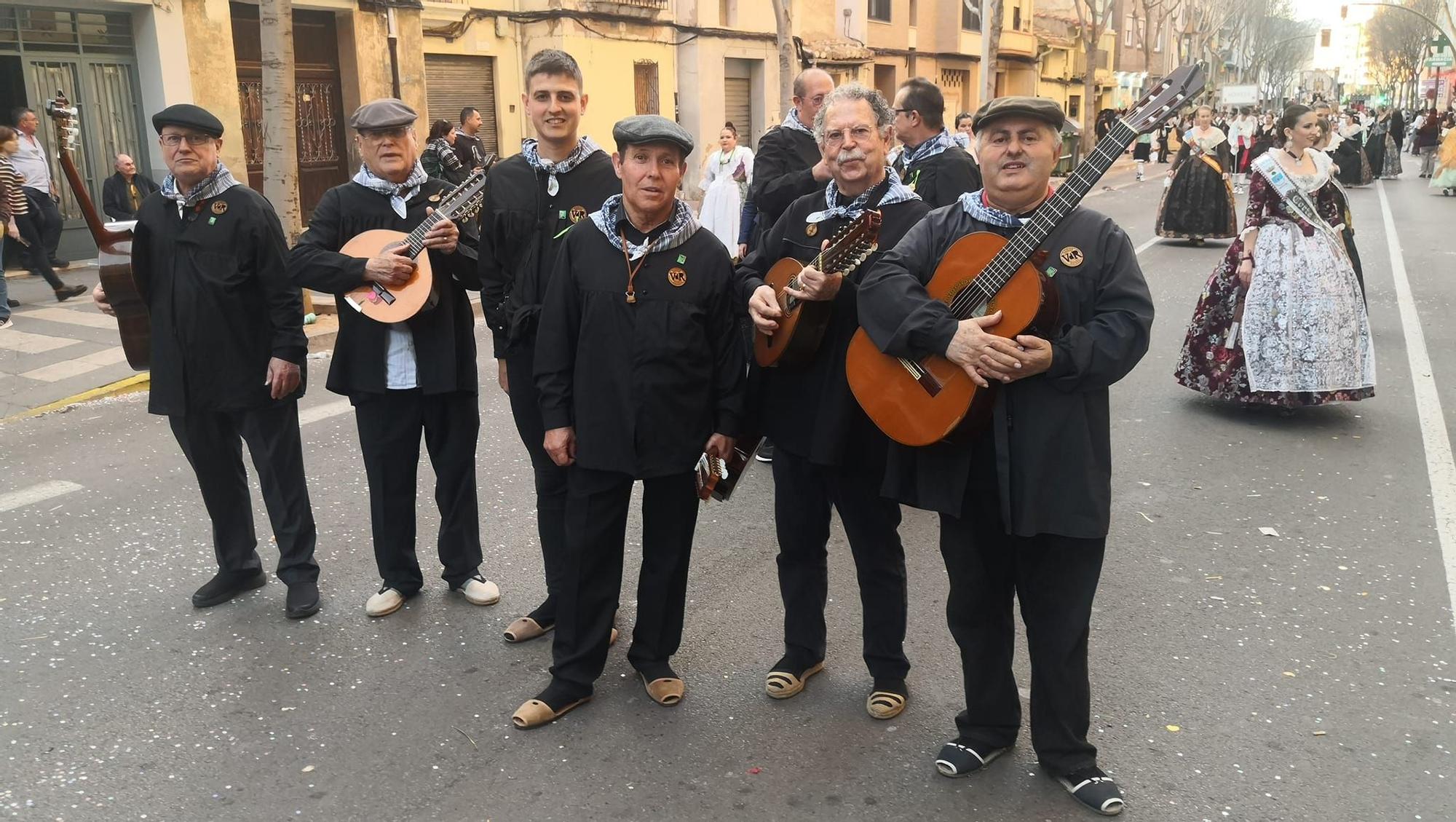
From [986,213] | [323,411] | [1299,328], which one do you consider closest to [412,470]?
[986,213]

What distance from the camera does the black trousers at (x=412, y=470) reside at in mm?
4449

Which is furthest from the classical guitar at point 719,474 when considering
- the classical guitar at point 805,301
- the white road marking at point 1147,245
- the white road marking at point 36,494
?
the white road marking at point 1147,245

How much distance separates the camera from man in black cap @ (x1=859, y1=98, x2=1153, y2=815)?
3.01 meters

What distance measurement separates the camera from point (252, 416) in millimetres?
4582

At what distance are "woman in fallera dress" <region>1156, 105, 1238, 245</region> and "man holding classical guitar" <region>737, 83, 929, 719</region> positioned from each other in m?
14.1

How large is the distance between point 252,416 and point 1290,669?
3.91m

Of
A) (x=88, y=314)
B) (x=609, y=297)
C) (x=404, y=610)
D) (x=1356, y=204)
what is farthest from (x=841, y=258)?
(x=1356, y=204)

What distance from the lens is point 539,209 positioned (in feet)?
13.5

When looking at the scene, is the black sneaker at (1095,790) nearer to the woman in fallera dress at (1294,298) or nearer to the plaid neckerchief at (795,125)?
the plaid neckerchief at (795,125)

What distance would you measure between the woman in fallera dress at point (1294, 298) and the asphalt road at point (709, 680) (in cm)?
101

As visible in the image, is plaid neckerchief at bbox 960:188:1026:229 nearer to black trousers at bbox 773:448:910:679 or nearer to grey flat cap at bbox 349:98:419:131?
black trousers at bbox 773:448:910:679

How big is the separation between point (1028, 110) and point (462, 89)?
745 inches

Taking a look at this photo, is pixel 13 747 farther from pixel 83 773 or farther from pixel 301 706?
pixel 301 706

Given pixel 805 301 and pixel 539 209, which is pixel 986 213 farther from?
pixel 539 209
